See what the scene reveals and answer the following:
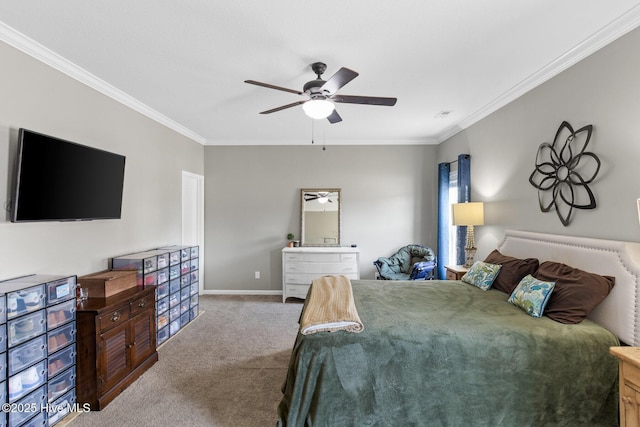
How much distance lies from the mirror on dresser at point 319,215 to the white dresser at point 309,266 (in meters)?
0.47

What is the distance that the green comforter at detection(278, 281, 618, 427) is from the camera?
1736mm

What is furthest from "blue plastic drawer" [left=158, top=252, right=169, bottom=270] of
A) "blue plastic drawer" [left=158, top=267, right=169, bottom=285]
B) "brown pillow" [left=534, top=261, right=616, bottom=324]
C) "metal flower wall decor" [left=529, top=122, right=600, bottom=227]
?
"metal flower wall decor" [left=529, top=122, right=600, bottom=227]

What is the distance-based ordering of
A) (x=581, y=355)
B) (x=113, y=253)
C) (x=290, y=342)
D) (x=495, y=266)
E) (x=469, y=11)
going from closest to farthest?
(x=581, y=355) < (x=469, y=11) < (x=495, y=266) < (x=113, y=253) < (x=290, y=342)

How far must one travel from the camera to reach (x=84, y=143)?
271 cm

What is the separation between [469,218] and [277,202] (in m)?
3.07

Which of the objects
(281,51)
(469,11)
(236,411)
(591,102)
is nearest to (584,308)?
(591,102)

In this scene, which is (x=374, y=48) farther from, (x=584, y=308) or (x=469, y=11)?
(x=584, y=308)

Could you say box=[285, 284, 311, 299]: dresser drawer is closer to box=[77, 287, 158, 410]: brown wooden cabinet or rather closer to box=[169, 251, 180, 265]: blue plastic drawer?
box=[169, 251, 180, 265]: blue plastic drawer

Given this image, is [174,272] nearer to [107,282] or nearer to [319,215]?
[107,282]

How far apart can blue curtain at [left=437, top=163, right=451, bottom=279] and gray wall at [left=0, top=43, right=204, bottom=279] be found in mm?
4053

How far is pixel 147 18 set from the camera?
76.5 inches

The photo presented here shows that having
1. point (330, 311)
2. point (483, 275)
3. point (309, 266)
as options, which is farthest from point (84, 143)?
point (483, 275)

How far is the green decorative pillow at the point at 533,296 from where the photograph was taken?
204cm

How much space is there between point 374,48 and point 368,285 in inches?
81.3
